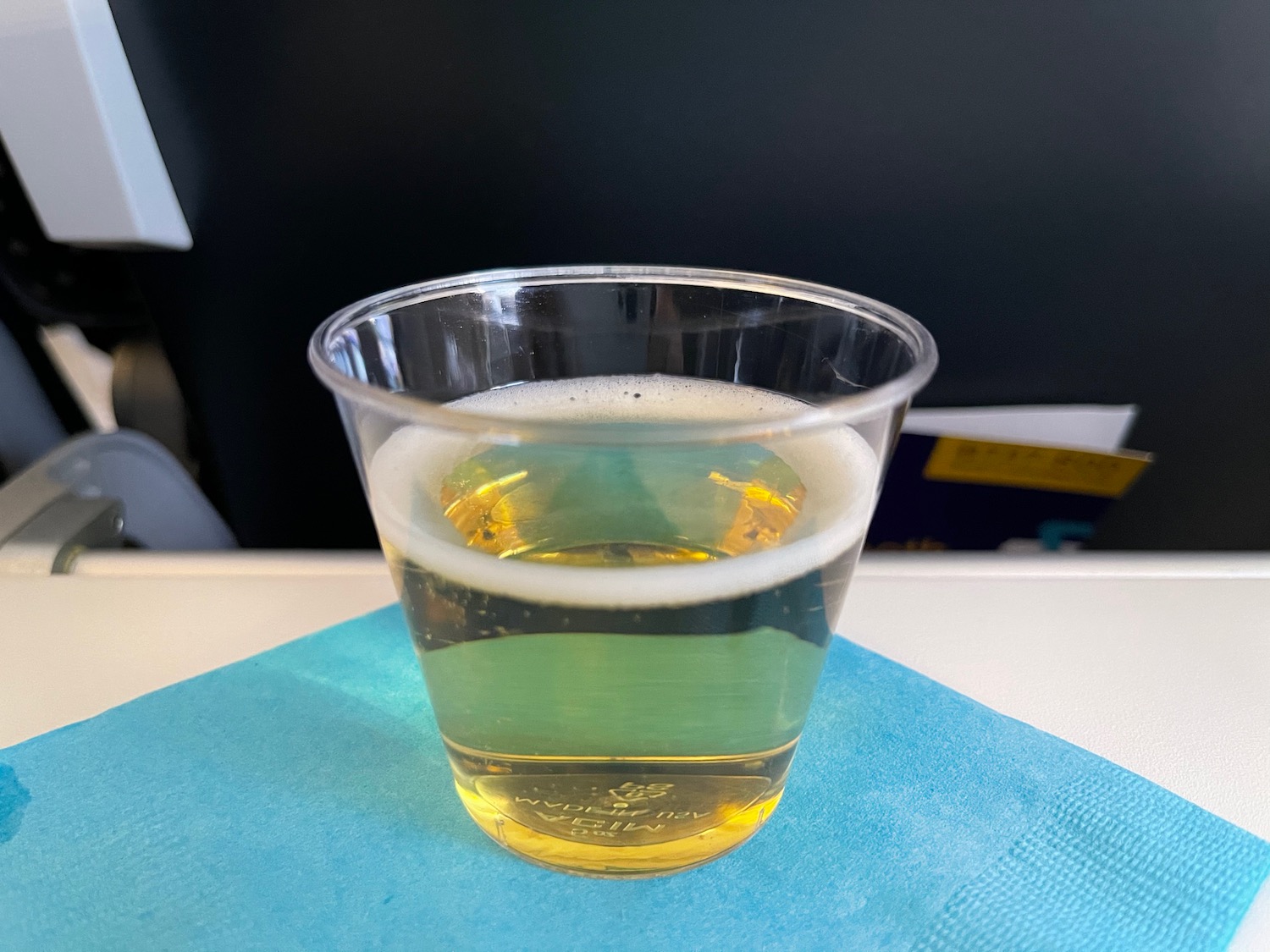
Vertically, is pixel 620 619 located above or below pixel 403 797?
above

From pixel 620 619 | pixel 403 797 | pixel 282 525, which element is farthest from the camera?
pixel 282 525

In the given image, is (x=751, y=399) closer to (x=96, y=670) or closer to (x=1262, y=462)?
(x=96, y=670)

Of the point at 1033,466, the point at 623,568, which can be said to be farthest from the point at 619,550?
the point at 1033,466

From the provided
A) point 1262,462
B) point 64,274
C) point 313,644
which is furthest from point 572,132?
point 1262,462

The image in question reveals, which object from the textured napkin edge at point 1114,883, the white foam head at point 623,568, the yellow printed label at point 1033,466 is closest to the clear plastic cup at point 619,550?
the white foam head at point 623,568

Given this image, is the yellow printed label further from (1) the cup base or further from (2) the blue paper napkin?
(1) the cup base

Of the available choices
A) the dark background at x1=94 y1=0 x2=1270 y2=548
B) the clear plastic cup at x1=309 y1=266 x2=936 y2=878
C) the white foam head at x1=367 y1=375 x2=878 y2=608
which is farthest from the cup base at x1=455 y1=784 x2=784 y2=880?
the dark background at x1=94 y1=0 x2=1270 y2=548

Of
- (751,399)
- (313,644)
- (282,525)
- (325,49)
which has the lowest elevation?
(282,525)
